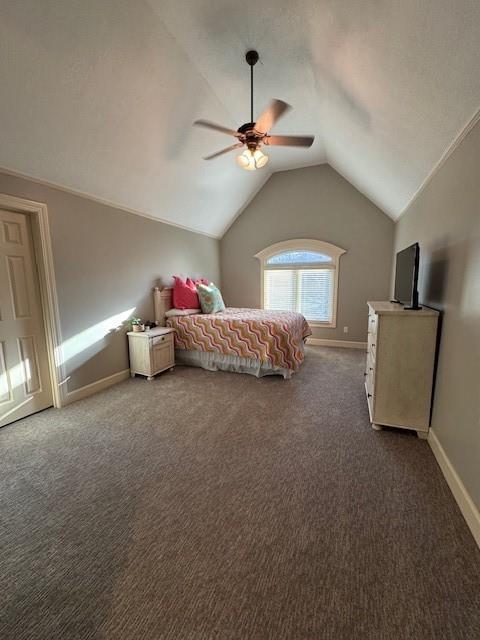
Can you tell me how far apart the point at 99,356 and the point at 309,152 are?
453cm

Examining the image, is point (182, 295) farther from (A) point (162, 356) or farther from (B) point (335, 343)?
(B) point (335, 343)

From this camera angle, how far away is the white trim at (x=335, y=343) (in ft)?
17.1

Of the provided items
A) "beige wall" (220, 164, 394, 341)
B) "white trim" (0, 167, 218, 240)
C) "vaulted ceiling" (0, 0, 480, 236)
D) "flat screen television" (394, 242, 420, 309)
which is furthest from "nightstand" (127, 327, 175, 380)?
"flat screen television" (394, 242, 420, 309)

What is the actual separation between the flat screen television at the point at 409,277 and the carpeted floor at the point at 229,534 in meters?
1.21

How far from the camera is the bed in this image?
144 inches

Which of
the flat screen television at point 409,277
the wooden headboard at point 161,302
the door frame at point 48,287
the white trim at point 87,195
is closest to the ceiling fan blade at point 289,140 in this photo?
the flat screen television at point 409,277

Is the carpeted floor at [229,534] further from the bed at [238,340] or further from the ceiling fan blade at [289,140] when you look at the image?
the ceiling fan blade at [289,140]

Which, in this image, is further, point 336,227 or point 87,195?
point 336,227

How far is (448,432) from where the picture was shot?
1.93 meters

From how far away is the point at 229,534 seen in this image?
1481mm

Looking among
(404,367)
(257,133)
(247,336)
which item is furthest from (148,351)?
(404,367)

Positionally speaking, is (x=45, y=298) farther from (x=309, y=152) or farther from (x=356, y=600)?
(x=309, y=152)

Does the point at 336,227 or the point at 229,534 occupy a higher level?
the point at 336,227

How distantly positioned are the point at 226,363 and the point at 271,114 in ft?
9.61
